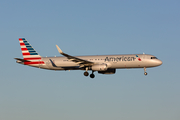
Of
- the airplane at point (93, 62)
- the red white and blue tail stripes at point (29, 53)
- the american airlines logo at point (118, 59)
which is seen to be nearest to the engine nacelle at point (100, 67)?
the airplane at point (93, 62)

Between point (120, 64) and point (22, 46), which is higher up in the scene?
point (22, 46)

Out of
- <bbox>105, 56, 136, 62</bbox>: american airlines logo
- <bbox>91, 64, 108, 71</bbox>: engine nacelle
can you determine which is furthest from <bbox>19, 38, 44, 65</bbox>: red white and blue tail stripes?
<bbox>105, 56, 136, 62</bbox>: american airlines logo

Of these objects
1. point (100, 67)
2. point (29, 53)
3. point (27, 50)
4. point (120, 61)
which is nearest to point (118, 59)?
point (120, 61)

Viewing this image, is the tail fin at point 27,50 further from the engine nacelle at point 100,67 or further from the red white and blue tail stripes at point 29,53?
the engine nacelle at point 100,67

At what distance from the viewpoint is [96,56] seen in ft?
202

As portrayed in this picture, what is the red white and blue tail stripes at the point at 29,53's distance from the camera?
212ft

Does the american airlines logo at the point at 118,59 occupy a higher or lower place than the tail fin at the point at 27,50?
lower

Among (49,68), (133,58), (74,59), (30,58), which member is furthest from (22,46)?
(133,58)

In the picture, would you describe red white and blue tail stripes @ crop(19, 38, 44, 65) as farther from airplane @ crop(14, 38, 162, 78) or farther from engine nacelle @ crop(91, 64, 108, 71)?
engine nacelle @ crop(91, 64, 108, 71)

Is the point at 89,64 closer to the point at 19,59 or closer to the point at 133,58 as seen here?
the point at 133,58

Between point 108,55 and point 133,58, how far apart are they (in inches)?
203

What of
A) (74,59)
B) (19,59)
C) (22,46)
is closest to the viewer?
(74,59)

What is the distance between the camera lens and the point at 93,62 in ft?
198

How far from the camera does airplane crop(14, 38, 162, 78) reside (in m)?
58.8
